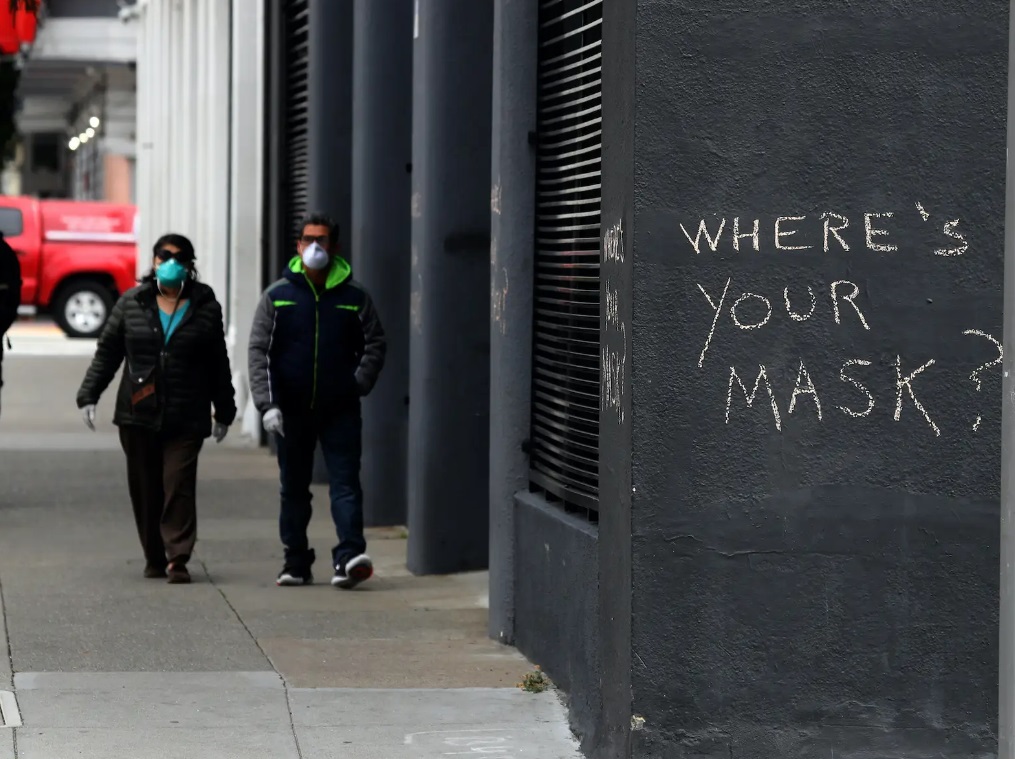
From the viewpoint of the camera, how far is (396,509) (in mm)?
12211

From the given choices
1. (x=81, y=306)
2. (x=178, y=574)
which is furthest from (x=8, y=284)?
(x=81, y=306)

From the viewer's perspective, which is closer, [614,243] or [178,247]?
[614,243]

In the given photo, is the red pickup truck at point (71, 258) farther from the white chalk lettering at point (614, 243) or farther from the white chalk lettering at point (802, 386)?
the white chalk lettering at point (802, 386)

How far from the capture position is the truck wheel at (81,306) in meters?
31.5

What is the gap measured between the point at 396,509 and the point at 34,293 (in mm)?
20164

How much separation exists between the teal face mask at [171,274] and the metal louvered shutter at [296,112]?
17.3 feet

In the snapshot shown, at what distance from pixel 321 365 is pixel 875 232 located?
4.02 meters

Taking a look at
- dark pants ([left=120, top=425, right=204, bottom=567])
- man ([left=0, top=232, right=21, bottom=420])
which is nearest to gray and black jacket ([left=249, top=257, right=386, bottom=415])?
dark pants ([left=120, top=425, right=204, bottom=567])

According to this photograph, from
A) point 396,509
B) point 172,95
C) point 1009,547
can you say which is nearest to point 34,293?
point 172,95

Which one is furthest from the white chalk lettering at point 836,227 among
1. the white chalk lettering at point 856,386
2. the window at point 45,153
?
the window at point 45,153

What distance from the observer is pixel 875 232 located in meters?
6.21

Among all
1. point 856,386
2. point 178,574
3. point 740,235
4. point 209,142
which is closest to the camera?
point 740,235

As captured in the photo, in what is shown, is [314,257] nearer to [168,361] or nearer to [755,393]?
[168,361]

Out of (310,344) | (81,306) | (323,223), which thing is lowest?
(81,306)
